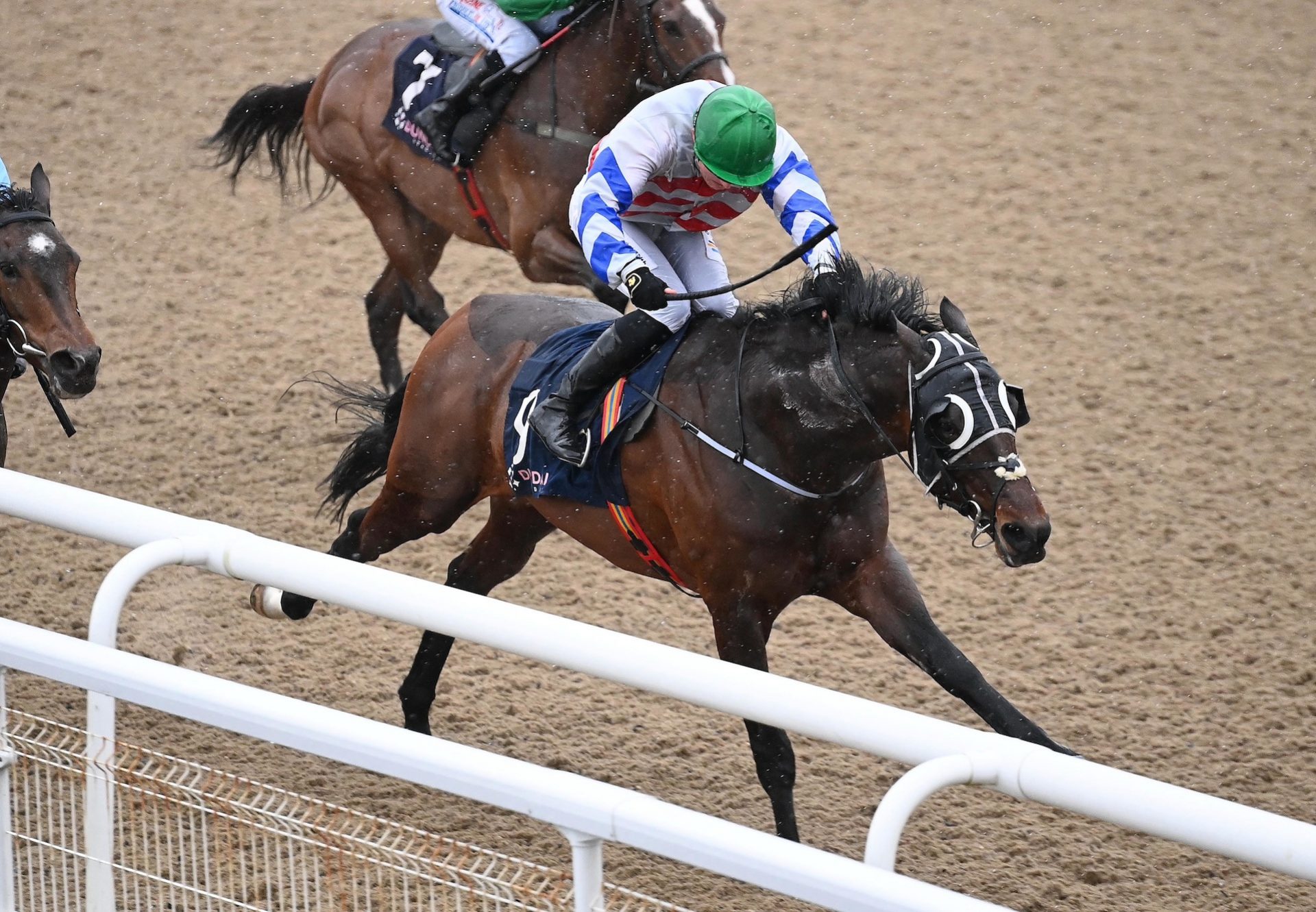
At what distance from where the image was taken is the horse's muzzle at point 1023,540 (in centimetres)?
327

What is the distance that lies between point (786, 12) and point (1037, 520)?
269 inches

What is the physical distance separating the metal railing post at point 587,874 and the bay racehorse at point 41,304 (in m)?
3.16

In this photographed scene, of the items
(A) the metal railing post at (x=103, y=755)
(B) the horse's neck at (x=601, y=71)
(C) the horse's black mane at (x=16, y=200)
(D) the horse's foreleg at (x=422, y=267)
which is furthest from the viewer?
(D) the horse's foreleg at (x=422, y=267)

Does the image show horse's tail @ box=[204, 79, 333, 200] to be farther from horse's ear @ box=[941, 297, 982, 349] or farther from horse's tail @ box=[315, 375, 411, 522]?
horse's ear @ box=[941, 297, 982, 349]

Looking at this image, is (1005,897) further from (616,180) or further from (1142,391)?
(1142,391)

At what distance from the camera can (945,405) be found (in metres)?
3.30

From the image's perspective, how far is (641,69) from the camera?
17.3 feet

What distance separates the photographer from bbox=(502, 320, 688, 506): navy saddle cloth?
12.7ft

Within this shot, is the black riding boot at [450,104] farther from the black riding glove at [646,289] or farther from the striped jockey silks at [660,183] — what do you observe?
the black riding glove at [646,289]

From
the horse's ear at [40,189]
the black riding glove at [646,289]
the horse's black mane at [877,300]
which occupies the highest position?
the horse's ear at [40,189]

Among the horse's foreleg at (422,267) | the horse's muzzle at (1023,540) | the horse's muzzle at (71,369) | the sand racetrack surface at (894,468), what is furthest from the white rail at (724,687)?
the horse's foreleg at (422,267)

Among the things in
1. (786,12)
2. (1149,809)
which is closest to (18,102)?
(786,12)

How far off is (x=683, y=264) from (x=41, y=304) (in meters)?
1.90

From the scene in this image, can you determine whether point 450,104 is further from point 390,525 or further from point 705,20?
point 390,525
